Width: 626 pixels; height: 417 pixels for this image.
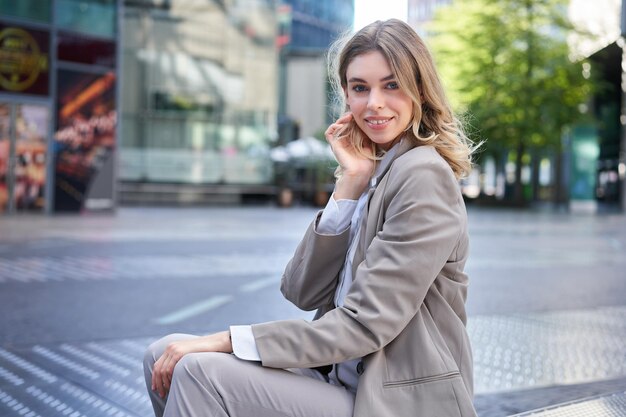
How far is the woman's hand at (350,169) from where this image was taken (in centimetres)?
224

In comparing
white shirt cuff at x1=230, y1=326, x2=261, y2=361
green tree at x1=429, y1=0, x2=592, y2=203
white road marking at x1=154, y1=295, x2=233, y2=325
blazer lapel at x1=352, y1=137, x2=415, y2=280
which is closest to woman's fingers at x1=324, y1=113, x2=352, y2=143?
blazer lapel at x1=352, y1=137, x2=415, y2=280

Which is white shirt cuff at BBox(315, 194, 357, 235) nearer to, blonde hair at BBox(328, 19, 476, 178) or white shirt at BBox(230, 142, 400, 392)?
white shirt at BBox(230, 142, 400, 392)

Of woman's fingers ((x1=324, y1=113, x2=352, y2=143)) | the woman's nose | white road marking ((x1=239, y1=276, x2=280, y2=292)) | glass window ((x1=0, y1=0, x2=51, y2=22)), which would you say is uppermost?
glass window ((x1=0, y1=0, x2=51, y2=22))

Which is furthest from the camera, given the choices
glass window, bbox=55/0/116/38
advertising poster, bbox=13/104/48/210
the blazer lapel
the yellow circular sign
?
glass window, bbox=55/0/116/38

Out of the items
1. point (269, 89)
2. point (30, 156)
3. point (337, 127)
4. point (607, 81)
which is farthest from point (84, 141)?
point (607, 81)

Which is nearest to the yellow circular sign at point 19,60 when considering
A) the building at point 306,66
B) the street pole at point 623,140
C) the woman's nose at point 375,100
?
the woman's nose at point 375,100

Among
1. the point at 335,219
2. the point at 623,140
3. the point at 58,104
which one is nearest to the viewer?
the point at 335,219

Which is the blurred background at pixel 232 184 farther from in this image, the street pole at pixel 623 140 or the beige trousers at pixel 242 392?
the beige trousers at pixel 242 392

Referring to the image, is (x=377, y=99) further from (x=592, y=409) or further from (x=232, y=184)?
(x=232, y=184)

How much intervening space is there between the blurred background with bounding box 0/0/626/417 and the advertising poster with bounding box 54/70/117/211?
42 mm

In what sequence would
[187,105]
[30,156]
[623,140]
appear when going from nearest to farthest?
1. [30,156]
2. [187,105]
3. [623,140]

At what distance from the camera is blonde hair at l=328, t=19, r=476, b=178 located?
2.09 meters

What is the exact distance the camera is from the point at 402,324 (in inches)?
74.2

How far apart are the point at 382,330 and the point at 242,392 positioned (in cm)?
35
